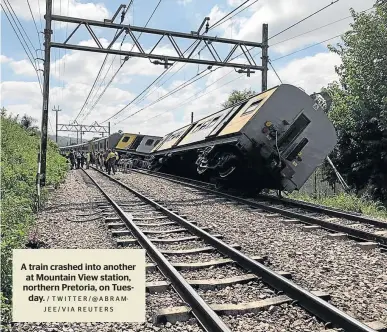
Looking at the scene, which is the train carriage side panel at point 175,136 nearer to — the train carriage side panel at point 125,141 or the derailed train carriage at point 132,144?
the derailed train carriage at point 132,144

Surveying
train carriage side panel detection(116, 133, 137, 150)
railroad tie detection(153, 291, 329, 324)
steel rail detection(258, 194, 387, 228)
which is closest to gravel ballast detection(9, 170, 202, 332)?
railroad tie detection(153, 291, 329, 324)

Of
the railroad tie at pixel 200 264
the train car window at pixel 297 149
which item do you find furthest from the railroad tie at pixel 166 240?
the train car window at pixel 297 149

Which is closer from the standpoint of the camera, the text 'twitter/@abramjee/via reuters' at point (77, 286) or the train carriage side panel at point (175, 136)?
the text 'twitter/@abramjee/via reuters' at point (77, 286)

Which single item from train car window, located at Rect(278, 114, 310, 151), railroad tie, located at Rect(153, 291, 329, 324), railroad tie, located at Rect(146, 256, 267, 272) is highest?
train car window, located at Rect(278, 114, 310, 151)

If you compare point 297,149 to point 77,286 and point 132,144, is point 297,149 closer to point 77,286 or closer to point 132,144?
point 77,286

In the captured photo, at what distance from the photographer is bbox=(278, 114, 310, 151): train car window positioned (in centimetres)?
1217

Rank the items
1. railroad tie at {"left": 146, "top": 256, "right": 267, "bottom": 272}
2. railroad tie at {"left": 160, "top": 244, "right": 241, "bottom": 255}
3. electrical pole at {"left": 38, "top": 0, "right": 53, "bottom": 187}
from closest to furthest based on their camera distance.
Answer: railroad tie at {"left": 146, "top": 256, "right": 267, "bottom": 272} → railroad tie at {"left": 160, "top": 244, "right": 241, "bottom": 255} → electrical pole at {"left": 38, "top": 0, "right": 53, "bottom": 187}

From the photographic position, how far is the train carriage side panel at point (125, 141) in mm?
42656

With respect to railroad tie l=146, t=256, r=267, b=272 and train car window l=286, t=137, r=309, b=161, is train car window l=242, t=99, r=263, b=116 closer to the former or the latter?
train car window l=286, t=137, r=309, b=161

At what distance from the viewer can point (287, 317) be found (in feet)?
12.5

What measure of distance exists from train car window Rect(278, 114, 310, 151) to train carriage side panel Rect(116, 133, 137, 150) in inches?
1239

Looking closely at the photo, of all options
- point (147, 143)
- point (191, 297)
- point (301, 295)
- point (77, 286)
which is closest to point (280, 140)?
point (301, 295)

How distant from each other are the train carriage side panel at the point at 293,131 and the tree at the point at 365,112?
629 cm

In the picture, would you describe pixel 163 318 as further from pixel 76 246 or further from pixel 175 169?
pixel 175 169
